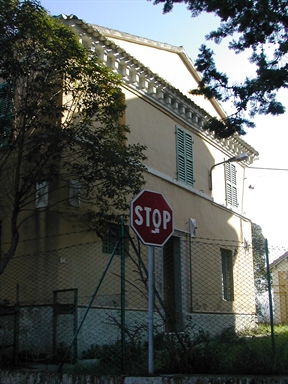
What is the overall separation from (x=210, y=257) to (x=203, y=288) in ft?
2.87

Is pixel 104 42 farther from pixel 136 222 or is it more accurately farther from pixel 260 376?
pixel 260 376

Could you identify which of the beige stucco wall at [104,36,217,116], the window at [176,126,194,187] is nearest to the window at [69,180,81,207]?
the window at [176,126,194,187]

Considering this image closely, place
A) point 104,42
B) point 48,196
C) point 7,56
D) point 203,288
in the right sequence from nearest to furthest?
point 7,56 < point 48,196 < point 104,42 < point 203,288

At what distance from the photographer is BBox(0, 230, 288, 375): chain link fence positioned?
673 cm

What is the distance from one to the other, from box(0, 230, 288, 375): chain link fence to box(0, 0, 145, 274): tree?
1.01 metres

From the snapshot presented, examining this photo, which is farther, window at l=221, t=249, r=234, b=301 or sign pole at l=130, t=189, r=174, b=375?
window at l=221, t=249, r=234, b=301

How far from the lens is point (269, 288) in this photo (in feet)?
24.0

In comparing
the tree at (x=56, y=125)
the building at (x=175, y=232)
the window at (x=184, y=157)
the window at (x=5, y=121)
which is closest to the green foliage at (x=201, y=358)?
the building at (x=175, y=232)

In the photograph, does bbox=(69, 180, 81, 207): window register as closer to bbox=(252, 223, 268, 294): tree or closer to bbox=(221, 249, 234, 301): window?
bbox=(252, 223, 268, 294): tree

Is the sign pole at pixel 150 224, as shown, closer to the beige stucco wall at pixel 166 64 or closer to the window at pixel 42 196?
the window at pixel 42 196

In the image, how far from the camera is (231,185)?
58.6ft

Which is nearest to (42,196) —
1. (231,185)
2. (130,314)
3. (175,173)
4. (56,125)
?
(56,125)

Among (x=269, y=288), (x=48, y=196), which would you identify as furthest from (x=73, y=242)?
(x=269, y=288)

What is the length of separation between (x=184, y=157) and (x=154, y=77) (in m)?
2.53
